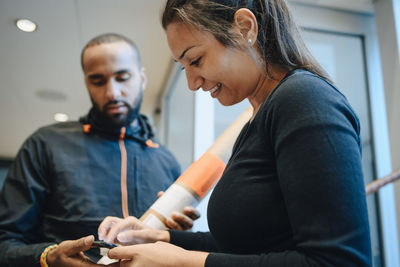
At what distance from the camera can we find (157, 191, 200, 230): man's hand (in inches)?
37.1

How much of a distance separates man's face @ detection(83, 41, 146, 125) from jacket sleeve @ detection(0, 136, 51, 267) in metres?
0.30

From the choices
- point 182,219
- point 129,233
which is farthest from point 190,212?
point 129,233

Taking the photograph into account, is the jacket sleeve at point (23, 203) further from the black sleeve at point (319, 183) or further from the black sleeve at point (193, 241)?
the black sleeve at point (319, 183)

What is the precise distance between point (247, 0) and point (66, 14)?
179 centimetres

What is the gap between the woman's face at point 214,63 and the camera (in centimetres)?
67

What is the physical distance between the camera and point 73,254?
31.4 inches

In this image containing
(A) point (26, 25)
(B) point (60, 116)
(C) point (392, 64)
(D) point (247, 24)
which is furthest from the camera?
(B) point (60, 116)

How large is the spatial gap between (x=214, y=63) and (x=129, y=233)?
46 cm

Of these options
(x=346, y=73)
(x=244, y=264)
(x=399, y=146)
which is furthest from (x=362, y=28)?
(x=244, y=264)

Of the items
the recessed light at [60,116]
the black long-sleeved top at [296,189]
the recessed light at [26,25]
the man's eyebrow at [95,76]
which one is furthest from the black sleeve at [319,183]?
the recessed light at [60,116]

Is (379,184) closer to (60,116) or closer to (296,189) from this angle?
(296,189)

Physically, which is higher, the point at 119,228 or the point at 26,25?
the point at 26,25

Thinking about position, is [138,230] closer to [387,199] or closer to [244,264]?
[244,264]

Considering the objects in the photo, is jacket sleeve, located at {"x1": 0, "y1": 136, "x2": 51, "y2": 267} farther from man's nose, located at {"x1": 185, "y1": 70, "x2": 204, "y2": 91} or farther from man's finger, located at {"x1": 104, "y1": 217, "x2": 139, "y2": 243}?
man's nose, located at {"x1": 185, "y1": 70, "x2": 204, "y2": 91}
